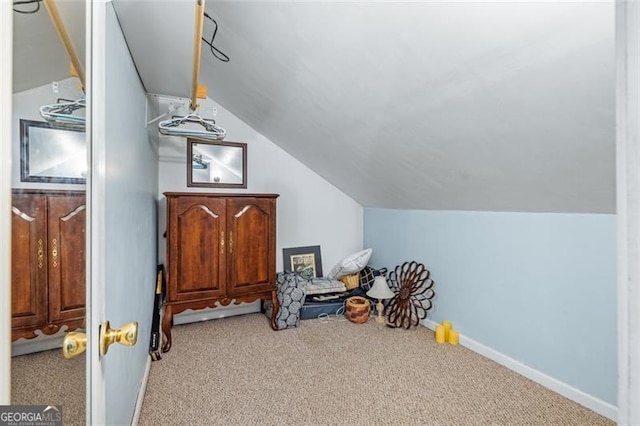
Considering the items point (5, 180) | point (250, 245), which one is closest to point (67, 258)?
point (5, 180)

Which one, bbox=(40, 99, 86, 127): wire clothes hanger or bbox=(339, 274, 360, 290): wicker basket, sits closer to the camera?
bbox=(40, 99, 86, 127): wire clothes hanger

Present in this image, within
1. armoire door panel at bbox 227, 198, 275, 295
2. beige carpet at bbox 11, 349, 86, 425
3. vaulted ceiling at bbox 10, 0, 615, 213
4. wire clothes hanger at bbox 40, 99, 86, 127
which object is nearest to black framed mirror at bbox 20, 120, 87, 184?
wire clothes hanger at bbox 40, 99, 86, 127

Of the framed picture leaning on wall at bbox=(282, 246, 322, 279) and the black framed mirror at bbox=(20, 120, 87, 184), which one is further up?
the black framed mirror at bbox=(20, 120, 87, 184)

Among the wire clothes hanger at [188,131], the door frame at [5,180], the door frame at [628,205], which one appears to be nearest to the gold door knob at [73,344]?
the door frame at [5,180]

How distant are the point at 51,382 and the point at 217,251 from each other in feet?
7.25

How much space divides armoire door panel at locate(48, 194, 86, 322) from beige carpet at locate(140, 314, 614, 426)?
1438 millimetres

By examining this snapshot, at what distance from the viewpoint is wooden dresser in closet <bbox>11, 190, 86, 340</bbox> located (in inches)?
18.0

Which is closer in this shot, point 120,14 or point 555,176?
point 120,14

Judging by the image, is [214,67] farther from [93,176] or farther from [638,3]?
[638,3]

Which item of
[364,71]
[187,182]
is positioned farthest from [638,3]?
[187,182]

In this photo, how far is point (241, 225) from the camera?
288 centimetres

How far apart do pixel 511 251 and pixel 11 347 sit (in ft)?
8.86

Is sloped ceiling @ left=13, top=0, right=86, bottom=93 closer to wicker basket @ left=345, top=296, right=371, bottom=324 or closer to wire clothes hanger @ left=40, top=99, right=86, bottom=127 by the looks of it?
wire clothes hanger @ left=40, top=99, right=86, bottom=127

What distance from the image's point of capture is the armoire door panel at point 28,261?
1.44ft
